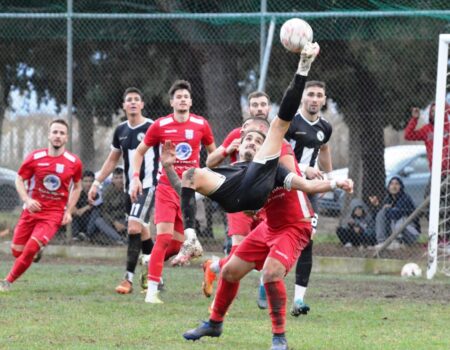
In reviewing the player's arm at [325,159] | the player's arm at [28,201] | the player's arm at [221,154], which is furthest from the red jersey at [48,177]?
the player's arm at [325,159]

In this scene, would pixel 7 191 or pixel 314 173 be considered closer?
pixel 314 173

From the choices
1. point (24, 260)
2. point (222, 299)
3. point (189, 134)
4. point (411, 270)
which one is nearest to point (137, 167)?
point (189, 134)

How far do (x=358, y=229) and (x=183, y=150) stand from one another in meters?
4.86

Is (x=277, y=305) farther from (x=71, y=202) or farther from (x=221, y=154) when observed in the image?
(x=71, y=202)

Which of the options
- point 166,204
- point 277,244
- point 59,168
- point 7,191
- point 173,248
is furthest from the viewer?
point 7,191

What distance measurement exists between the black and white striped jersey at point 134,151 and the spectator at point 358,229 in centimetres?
424

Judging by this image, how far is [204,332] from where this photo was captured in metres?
7.75

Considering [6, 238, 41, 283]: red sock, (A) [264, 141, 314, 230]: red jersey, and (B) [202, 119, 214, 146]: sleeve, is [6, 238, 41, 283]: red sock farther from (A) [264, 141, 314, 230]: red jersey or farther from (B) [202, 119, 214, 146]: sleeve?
(A) [264, 141, 314, 230]: red jersey

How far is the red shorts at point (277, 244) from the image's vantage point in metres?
7.66

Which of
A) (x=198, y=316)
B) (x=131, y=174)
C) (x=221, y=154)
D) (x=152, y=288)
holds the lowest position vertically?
(x=198, y=316)

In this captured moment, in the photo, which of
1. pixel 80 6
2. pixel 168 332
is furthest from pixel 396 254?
pixel 168 332

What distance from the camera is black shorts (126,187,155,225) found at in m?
11.4

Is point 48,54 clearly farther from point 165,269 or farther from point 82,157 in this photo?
point 165,269

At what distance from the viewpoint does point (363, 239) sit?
1494 centimetres
